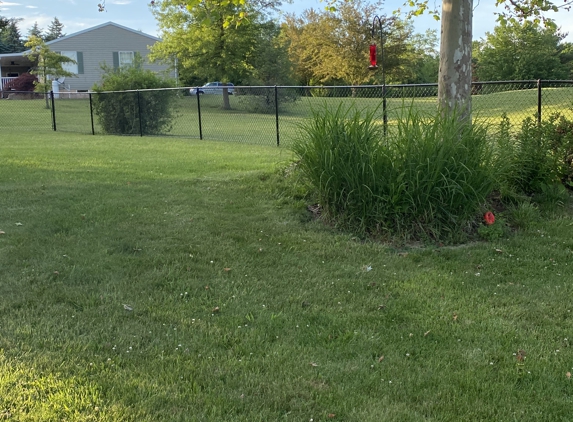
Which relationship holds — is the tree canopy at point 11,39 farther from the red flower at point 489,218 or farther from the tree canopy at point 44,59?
the red flower at point 489,218

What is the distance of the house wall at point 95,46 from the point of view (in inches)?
1419

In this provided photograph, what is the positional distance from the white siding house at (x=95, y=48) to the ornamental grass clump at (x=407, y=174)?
3295 centimetres

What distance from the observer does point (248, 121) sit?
1805 centimetres

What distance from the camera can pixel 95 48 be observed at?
36.3m

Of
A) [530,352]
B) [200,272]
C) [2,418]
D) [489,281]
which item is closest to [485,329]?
[530,352]

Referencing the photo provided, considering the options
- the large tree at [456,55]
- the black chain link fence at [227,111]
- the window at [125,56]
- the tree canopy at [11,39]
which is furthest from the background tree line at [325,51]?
the tree canopy at [11,39]

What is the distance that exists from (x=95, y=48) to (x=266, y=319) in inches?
1486

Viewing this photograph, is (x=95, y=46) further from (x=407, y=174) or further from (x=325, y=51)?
(x=407, y=174)

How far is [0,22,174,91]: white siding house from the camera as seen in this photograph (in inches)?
1412

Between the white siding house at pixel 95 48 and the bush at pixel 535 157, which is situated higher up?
the white siding house at pixel 95 48

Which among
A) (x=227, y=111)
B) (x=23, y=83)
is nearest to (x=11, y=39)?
(x=23, y=83)

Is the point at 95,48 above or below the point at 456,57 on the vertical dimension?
above

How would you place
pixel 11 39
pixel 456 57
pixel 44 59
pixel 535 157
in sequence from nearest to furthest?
1. pixel 456 57
2. pixel 535 157
3. pixel 44 59
4. pixel 11 39

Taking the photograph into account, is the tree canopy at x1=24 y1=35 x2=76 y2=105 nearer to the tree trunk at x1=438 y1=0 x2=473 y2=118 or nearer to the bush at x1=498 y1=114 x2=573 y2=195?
the tree trunk at x1=438 y1=0 x2=473 y2=118
